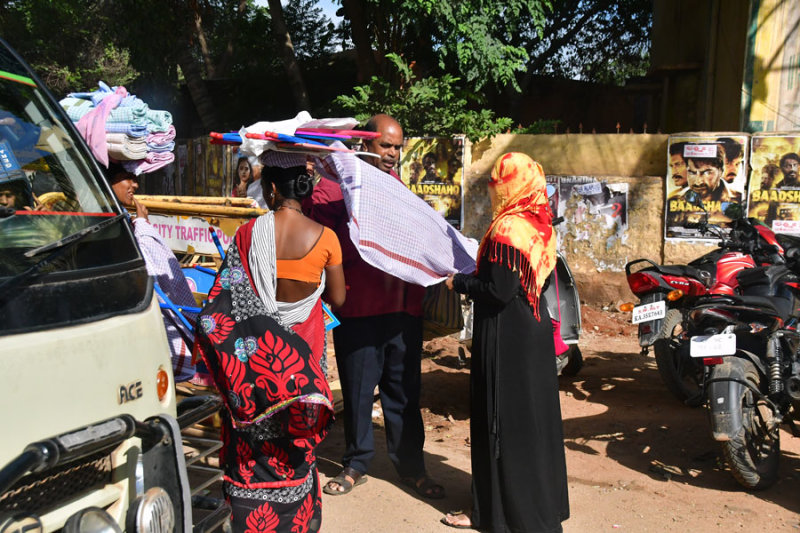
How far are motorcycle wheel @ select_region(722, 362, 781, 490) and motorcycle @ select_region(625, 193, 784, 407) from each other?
58cm

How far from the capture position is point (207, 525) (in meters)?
2.62

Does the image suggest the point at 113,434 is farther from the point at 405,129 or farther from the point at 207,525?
the point at 405,129

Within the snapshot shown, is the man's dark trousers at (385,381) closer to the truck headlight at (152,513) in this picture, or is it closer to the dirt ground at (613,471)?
the dirt ground at (613,471)

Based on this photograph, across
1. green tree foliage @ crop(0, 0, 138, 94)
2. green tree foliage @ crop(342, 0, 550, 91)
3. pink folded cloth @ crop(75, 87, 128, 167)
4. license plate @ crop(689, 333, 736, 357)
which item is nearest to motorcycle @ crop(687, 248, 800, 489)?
license plate @ crop(689, 333, 736, 357)

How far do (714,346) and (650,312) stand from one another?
3.34 ft

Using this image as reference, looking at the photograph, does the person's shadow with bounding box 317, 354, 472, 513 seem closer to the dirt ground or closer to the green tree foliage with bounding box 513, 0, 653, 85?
the dirt ground

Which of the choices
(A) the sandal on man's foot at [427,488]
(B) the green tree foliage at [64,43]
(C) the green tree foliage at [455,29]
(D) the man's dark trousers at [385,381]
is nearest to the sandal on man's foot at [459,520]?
(A) the sandal on man's foot at [427,488]

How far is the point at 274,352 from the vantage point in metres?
2.90

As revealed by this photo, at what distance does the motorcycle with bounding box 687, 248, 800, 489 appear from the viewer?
14.0 ft

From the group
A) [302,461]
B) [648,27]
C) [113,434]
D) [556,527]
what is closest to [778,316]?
[556,527]

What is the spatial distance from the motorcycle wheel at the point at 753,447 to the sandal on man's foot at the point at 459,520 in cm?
151

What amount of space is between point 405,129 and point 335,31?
696cm

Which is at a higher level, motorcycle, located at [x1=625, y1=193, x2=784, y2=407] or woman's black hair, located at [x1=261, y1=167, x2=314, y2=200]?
woman's black hair, located at [x1=261, y1=167, x2=314, y2=200]

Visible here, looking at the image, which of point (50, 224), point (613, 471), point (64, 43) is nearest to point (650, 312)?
point (613, 471)
